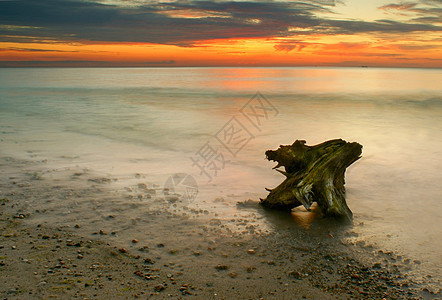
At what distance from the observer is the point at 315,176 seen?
5797mm

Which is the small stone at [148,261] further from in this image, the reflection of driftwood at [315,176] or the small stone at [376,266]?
the small stone at [376,266]

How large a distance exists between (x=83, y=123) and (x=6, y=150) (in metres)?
6.32

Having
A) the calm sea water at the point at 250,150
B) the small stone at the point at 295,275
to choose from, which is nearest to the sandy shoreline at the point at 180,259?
the small stone at the point at 295,275

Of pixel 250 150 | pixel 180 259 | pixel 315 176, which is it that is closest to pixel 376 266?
pixel 315 176

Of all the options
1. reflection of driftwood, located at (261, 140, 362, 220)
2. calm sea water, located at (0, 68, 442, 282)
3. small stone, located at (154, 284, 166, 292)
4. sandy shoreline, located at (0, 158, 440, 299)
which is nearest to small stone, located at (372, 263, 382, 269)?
sandy shoreline, located at (0, 158, 440, 299)

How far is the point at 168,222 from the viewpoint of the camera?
5.43 meters

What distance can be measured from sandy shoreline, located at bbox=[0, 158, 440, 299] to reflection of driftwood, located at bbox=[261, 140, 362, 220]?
0.27 m

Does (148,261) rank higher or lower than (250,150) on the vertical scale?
higher

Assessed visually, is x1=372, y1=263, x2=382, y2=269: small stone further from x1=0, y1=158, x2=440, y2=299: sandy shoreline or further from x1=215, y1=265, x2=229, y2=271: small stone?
x1=215, y1=265, x2=229, y2=271: small stone

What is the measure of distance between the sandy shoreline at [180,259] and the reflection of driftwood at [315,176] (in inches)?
10.8

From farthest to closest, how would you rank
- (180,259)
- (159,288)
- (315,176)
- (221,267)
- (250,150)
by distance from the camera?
(250,150), (315,176), (180,259), (221,267), (159,288)

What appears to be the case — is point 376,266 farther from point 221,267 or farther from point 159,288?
point 159,288

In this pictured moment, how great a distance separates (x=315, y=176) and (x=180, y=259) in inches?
94.9

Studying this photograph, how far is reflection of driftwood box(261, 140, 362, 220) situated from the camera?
5.66 m
